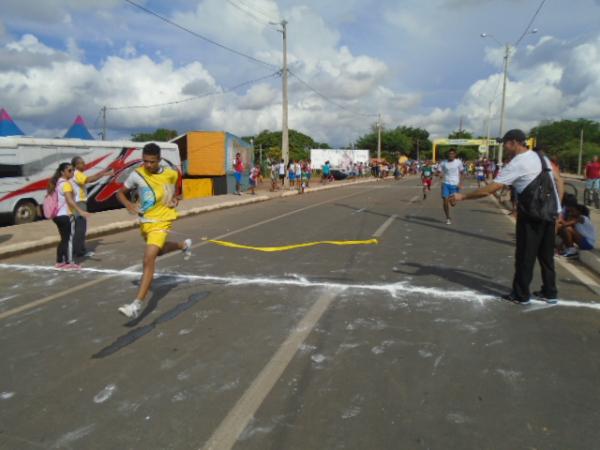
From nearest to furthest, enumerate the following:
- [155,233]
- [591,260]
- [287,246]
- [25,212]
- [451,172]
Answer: [155,233] → [591,260] → [287,246] → [451,172] → [25,212]

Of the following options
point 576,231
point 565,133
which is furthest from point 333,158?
point 565,133

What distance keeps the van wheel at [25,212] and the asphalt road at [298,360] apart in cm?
751

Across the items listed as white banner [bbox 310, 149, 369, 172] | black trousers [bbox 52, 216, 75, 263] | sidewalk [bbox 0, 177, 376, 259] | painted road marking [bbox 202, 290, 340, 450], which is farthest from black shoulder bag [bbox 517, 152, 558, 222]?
white banner [bbox 310, 149, 369, 172]

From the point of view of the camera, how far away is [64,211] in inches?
313

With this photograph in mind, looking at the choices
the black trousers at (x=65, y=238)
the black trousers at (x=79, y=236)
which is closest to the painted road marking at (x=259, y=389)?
the black trousers at (x=65, y=238)

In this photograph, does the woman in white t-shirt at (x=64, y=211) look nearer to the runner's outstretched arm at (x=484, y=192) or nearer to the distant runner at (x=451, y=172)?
the runner's outstretched arm at (x=484, y=192)

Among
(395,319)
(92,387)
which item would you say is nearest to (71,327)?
(92,387)

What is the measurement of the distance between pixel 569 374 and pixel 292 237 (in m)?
7.21

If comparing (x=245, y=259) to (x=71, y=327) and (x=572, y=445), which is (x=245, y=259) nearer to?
(x=71, y=327)

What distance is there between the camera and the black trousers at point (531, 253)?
5.35m

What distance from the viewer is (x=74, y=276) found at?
23.6 ft

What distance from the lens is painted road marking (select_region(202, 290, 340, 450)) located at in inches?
116

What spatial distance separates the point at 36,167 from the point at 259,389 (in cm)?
1388

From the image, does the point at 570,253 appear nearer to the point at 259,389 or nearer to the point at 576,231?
the point at 576,231
